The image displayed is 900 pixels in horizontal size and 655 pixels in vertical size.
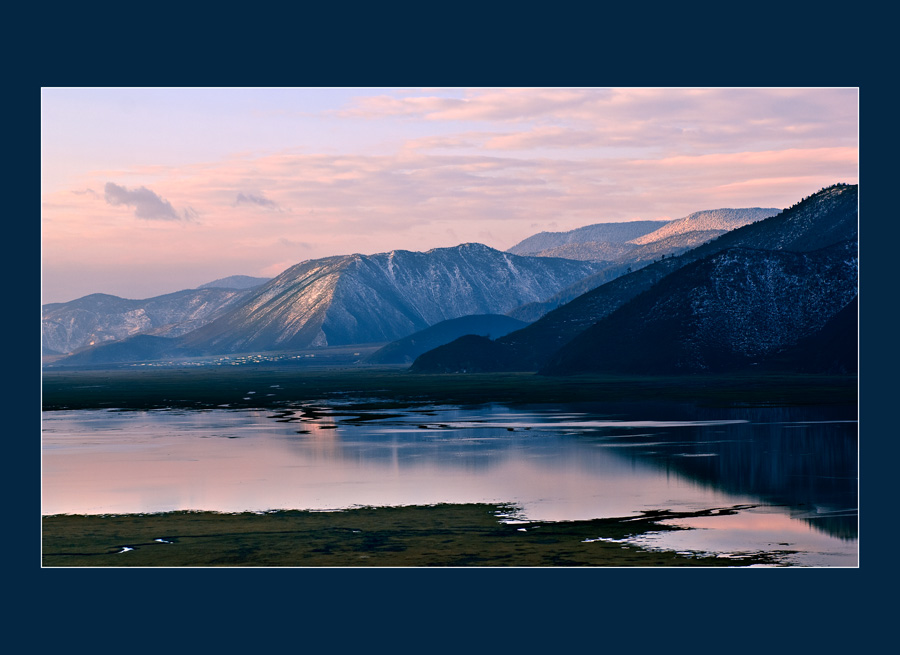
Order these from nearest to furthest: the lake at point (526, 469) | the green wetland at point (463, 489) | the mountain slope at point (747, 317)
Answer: the green wetland at point (463, 489) < the lake at point (526, 469) < the mountain slope at point (747, 317)

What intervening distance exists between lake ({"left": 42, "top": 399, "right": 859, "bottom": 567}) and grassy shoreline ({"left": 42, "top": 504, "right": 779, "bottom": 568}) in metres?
1.80

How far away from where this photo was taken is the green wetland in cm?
3575

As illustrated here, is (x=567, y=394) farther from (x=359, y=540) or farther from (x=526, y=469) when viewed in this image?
(x=359, y=540)

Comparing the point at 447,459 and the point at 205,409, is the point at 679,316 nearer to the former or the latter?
the point at 205,409

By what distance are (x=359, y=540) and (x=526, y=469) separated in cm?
2046

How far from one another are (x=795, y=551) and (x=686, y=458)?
25.6 meters

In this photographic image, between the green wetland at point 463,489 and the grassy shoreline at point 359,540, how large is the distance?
128 millimetres

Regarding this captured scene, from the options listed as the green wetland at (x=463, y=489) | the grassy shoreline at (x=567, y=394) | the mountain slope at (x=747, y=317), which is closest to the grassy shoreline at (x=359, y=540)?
the green wetland at (x=463, y=489)

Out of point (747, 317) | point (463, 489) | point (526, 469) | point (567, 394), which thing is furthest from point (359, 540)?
point (747, 317)

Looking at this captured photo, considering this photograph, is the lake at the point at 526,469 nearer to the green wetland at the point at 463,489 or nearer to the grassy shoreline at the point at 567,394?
the green wetland at the point at 463,489

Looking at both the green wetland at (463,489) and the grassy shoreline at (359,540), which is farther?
the green wetland at (463,489)

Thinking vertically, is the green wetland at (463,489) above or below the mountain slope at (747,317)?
below

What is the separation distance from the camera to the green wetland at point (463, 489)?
35750 mm

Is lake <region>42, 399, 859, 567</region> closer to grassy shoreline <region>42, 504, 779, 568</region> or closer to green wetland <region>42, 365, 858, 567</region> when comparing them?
green wetland <region>42, 365, 858, 567</region>
